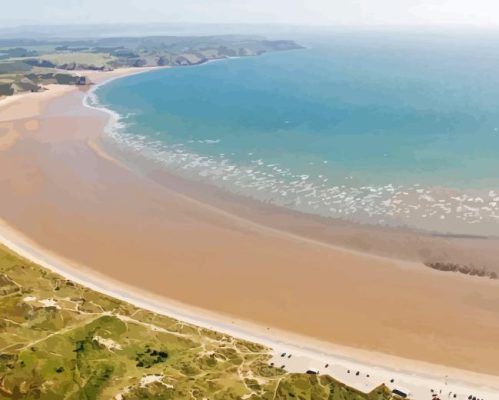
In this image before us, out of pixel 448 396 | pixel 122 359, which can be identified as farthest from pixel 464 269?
pixel 122 359

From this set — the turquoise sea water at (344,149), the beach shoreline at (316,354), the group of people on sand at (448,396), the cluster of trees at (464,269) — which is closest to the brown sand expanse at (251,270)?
the beach shoreline at (316,354)

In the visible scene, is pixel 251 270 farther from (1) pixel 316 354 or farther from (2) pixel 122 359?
(2) pixel 122 359

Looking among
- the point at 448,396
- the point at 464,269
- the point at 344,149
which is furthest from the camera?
the point at 344,149

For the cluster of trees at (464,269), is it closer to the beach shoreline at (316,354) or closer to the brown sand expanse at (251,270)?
the brown sand expanse at (251,270)

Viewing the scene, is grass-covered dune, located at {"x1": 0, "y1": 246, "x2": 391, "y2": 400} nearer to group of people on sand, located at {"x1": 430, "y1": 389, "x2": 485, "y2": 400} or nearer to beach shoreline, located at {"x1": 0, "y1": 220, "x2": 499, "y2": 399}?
beach shoreline, located at {"x1": 0, "y1": 220, "x2": 499, "y2": 399}

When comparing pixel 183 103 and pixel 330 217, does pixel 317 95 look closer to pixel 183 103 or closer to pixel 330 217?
pixel 183 103

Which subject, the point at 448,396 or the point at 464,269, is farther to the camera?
the point at 464,269

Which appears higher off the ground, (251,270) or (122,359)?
(251,270)
